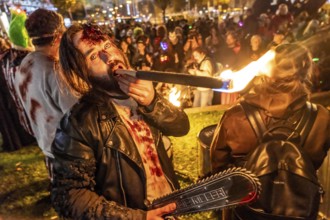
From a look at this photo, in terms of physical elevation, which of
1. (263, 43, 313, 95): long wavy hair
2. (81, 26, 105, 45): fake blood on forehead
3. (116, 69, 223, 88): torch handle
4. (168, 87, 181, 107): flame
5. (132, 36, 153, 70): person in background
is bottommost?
(168, 87, 181, 107): flame

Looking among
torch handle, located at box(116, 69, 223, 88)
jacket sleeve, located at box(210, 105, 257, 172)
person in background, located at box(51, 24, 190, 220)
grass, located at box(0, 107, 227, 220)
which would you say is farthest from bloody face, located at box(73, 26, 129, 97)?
grass, located at box(0, 107, 227, 220)

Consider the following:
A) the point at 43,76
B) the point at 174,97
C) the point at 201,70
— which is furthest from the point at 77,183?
the point at 201,70

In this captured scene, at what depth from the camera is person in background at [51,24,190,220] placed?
4.70ft

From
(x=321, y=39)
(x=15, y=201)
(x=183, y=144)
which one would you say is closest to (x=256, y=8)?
(x=321, y=39)

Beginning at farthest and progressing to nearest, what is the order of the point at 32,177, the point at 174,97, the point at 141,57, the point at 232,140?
1. the point at 141,57
2. the point at 174,97
3. the point at 32,177
4. the point at 232,140

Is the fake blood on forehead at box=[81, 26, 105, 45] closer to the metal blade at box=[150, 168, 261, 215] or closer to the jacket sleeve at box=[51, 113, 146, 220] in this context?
the jacket sleeve at box=[51, 113, 146, 220]

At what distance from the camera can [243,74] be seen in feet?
5.38

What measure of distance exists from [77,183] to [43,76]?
1720 millimetres

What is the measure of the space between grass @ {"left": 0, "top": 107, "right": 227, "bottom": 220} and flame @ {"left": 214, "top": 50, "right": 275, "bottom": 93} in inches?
A: 103

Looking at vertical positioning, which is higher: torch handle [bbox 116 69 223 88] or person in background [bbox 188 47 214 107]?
torch handle [bbox 116 69 223 88]

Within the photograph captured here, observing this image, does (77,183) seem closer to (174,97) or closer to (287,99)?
(287,99)

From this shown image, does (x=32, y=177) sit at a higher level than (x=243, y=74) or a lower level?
lower

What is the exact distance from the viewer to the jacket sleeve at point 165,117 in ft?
5.48

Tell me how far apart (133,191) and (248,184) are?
63cm
